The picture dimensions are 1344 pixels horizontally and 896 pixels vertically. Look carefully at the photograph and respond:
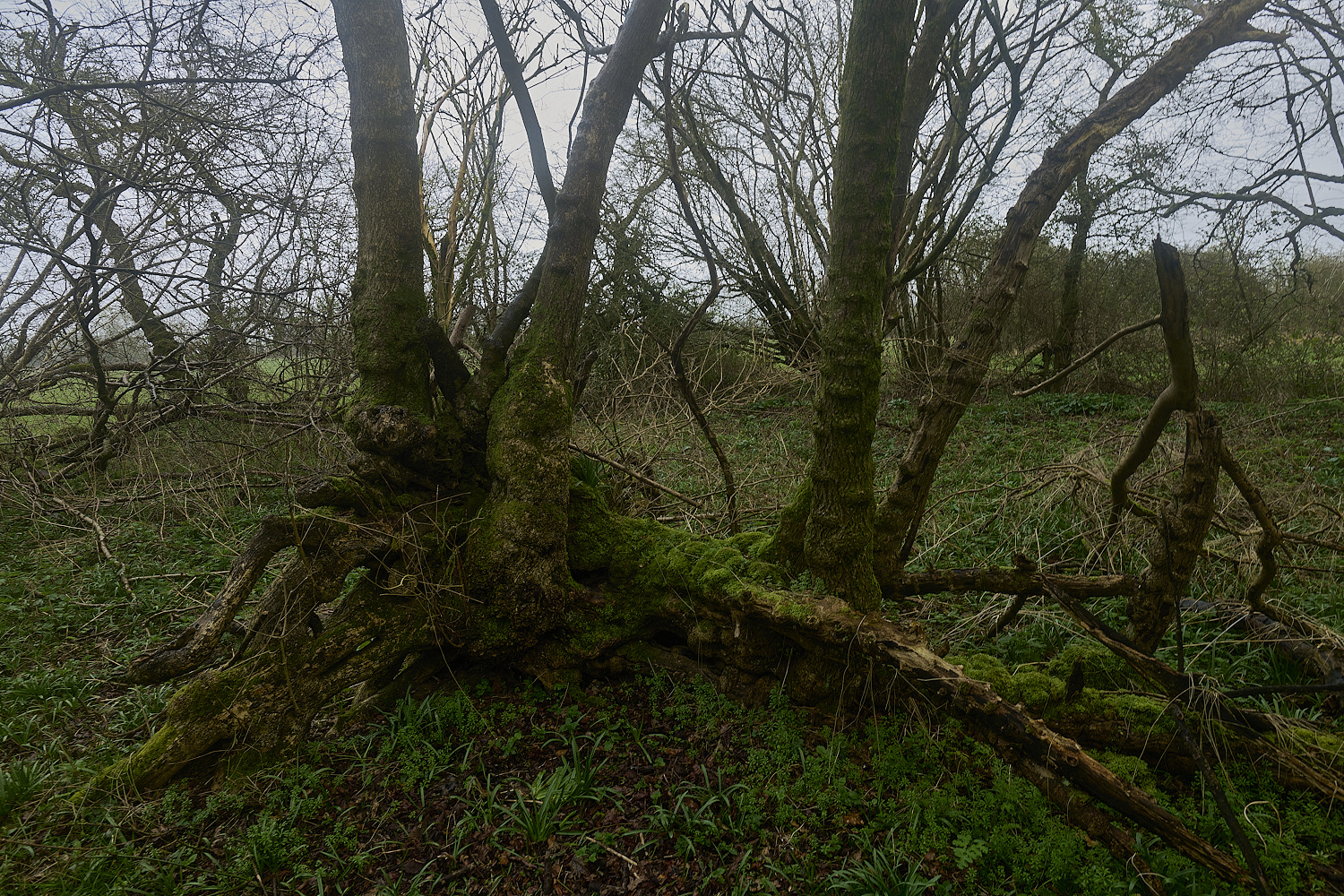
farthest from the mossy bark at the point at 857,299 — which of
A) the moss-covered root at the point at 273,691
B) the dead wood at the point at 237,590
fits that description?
the dead wood at the point at 237,590

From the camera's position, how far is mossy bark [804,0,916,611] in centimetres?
282

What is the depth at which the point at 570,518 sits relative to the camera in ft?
12.7

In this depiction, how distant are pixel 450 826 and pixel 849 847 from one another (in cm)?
167

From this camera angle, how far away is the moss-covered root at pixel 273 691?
104 inches

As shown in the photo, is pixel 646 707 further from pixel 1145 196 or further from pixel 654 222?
pixel 1145 196

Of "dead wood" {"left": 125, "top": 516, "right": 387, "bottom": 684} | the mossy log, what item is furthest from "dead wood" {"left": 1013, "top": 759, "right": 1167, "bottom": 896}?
Result: "dead wood" {"left": 125, "top": 516, "right": 387, "bottom": 684}

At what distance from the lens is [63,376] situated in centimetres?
577

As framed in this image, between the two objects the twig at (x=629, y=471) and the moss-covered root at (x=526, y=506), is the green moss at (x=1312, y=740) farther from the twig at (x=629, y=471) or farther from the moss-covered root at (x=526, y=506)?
the twig at (x=629, y=471)

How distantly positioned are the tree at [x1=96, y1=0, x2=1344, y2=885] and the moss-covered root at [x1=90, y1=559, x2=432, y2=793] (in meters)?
0.01

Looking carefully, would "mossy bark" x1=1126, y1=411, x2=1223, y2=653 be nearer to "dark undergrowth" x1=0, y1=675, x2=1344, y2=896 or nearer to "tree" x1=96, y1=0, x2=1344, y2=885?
"tree" x1=96, y1=0, x2=1344, y2=885

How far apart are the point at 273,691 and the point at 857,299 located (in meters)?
3.34

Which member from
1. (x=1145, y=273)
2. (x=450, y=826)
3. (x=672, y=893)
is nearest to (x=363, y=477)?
(x=450, y=826)

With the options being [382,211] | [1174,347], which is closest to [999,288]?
[1174,347]

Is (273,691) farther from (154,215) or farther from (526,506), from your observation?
(154,215)
